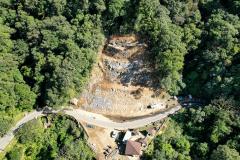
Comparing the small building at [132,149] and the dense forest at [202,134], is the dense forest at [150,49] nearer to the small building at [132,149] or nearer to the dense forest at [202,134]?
the dense forest at [202,134]

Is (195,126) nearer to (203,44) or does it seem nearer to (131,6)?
(203,44)

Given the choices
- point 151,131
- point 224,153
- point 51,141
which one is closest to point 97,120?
point 51,141

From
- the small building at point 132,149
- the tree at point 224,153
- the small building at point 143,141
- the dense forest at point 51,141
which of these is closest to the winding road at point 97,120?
the dense forest at point 51,141

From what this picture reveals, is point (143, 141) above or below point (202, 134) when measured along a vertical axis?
below

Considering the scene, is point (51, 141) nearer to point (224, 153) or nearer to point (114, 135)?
point (114, 135)

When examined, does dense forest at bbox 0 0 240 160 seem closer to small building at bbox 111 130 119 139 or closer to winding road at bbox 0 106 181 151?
winding road at bbox 0 106 181 151

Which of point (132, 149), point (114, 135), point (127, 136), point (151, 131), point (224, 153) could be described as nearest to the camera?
point (224, 153)

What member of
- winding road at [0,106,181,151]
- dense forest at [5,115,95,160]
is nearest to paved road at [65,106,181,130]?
winding road at [0,106,181,151]

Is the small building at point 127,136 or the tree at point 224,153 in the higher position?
the tree at point 224,153
